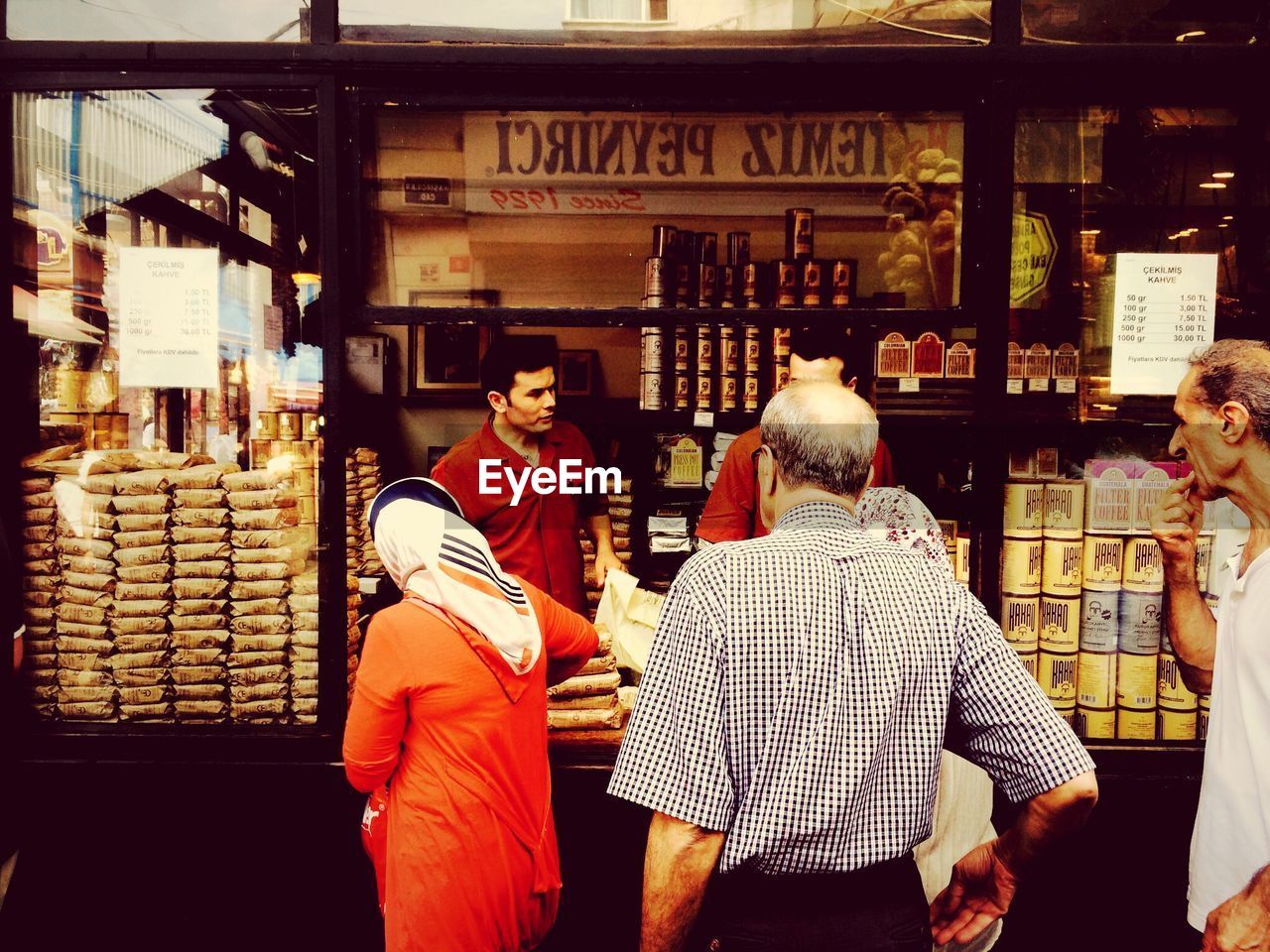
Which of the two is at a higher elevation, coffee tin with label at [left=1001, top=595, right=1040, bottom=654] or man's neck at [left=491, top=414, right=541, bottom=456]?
man's neck at [left=491, top=414, right=541, bottom=456]

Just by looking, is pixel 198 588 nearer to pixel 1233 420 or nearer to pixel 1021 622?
pixel 1021 622

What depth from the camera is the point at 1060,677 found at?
3.60 metres

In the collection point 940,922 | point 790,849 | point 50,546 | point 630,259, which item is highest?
point 630,259

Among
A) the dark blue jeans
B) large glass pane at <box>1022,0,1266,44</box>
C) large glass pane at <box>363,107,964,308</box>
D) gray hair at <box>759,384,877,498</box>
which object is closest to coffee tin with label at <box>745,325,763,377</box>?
large glass pane at <box>363,107,964,308</box>

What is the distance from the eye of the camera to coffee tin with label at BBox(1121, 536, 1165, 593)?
3566mm

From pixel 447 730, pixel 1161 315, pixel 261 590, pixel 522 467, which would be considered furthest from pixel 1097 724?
pixel 261 590

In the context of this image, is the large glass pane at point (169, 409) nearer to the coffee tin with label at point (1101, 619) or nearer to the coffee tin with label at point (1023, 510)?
the coffee tin with label at point (1023, 510)

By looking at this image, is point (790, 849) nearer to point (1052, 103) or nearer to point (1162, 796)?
point (1162, 796)

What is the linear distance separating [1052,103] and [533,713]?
2.89 metres

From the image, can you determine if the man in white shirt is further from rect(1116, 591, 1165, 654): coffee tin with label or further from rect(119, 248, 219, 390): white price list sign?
rect(119, 248, 219, 390): white price list sign

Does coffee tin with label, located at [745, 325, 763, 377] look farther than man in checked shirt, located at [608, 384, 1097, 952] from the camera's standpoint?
Yes

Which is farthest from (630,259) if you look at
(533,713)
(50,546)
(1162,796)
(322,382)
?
(1162,796)

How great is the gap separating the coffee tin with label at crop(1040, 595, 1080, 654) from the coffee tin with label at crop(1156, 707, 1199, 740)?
0.44 m

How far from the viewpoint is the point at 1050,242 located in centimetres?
357
